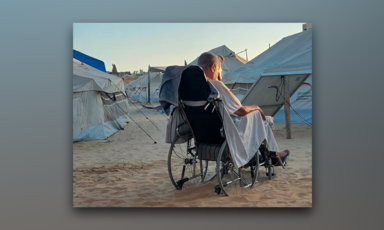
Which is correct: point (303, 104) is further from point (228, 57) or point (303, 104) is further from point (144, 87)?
point (144, 87)

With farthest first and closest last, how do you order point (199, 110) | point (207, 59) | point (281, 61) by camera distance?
point (281, 61)
point (207, 59)
point (199, 110)

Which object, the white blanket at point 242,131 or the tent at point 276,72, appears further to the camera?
the tent at point 276,72

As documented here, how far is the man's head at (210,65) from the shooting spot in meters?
4.04

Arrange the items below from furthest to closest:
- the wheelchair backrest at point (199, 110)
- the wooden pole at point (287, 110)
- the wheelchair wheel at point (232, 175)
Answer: the wooden pole at point (287, 110) → the wheelchair wheel at point (232, 175) → the wheelchair backrest at point (199, 110)

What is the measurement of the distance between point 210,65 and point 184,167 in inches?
34.2

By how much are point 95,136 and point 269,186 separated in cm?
145

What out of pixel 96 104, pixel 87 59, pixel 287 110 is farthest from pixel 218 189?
pixel 87 59

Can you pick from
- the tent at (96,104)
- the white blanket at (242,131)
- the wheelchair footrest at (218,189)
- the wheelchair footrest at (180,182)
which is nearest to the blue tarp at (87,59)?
the tent at (96,104)

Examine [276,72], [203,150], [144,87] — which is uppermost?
[276,72]

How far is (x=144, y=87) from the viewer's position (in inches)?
161

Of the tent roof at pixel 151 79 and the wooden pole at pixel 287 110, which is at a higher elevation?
the tent roof at pixel 151 79

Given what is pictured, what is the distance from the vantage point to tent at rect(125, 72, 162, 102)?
4.04 meters
